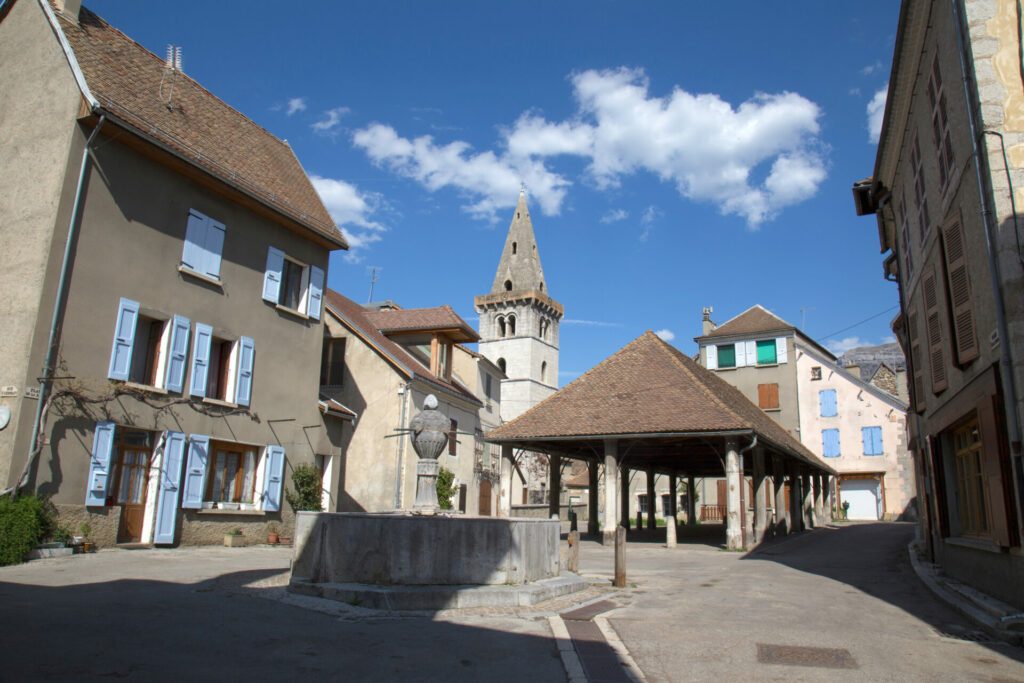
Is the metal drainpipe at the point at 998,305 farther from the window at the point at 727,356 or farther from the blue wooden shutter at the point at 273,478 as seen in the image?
the window at the point at 727,356

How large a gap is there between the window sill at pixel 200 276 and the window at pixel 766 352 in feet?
98.8

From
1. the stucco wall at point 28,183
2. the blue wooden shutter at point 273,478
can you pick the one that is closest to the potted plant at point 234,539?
the blue wooden shutter at point 273,478

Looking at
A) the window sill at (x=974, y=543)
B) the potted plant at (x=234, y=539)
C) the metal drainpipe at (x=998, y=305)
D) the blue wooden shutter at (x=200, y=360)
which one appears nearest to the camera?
the metal drainpipe at (x=998, y=305)

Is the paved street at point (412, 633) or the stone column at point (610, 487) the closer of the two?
the paved street at point (412, 633)

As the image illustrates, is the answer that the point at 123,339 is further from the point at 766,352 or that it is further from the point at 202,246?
the point at 766,352

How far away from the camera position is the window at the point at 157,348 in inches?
553

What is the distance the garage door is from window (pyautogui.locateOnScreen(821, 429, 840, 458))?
5.91ft

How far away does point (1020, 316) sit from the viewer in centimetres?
782

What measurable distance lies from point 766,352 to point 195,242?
3098 cm

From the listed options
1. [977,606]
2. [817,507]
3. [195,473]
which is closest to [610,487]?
[195,473]

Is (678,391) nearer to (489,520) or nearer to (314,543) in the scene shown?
(489,520)

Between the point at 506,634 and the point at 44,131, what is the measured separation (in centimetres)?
1221

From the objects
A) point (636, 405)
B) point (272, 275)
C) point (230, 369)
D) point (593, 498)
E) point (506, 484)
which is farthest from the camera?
point (593, 498)

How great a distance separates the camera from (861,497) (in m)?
38.1
